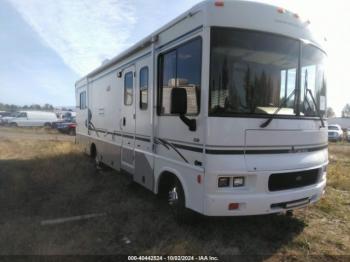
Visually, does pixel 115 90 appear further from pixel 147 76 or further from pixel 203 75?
pixel 203 75

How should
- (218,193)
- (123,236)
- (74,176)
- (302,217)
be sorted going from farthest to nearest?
(74,176), (302,217), (123,236), (218,193)

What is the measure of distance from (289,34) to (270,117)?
1.18 m

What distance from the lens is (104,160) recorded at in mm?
8383

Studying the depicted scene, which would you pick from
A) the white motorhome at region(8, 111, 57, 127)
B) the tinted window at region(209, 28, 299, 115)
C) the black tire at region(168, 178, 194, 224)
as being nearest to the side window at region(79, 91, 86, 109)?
the black tire at region(168, 178, 194, 224)

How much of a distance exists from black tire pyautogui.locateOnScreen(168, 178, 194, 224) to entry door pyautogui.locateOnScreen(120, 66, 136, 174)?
1.72 m

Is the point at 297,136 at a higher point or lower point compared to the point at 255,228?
higher

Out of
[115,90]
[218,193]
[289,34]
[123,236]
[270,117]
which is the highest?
[289,34]

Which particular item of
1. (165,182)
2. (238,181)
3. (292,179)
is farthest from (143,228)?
(292,179)

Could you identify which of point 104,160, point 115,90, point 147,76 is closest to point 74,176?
point 104,160

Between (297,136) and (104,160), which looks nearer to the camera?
(297,136)

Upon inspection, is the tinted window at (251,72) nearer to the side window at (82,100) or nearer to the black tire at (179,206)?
the black tire at (179,206)

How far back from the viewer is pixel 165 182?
16.9 feet

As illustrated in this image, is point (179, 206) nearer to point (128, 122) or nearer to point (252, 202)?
point (252, 202)

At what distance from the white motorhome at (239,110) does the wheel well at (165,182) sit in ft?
0.07
